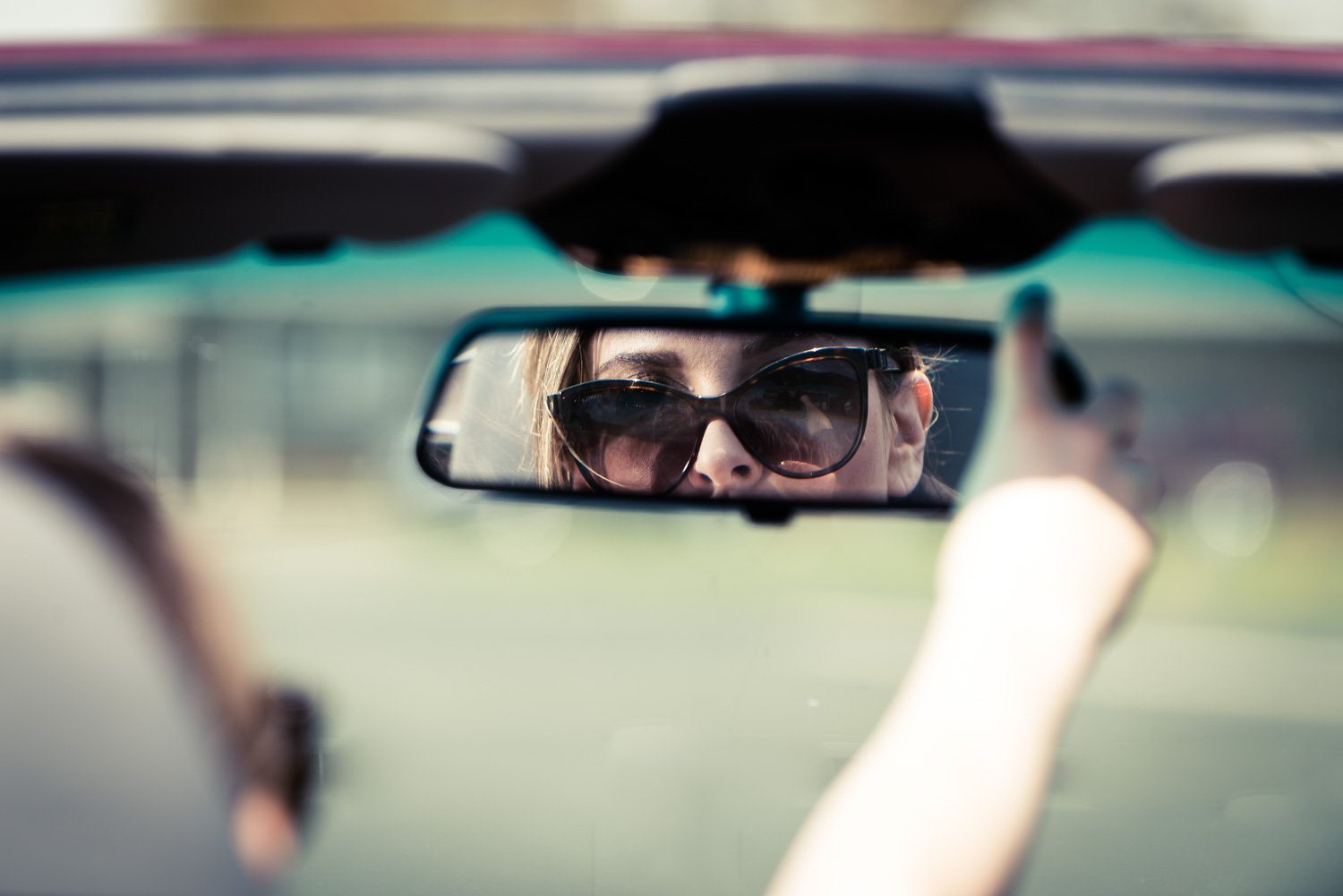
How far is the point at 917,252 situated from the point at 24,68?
1.52 metres

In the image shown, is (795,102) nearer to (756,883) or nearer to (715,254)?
(715,254)

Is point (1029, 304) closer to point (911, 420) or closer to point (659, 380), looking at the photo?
point (911, 420)

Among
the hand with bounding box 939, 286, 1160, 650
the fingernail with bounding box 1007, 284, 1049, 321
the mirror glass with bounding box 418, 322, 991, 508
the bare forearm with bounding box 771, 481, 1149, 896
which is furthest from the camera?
the fingernail with bounding box 1007, 284, 1049, 321

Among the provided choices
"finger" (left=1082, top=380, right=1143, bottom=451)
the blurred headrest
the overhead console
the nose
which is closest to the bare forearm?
"finger" (left=1082, top=380, right=1143, bottom=451)

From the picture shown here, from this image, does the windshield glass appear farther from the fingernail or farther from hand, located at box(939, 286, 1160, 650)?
hand, located at box(939, 286, 1160, 650)

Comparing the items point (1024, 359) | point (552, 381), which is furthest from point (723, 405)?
point (1024, 359)

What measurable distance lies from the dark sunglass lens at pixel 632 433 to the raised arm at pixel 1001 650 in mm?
484

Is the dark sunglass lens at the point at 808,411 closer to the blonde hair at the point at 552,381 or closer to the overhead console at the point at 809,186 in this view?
the blonde hair at the point at 552,381

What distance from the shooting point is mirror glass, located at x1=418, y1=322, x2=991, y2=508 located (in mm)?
1626

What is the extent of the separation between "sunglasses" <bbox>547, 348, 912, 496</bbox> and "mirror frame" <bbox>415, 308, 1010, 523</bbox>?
7 centimetres

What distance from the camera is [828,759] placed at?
2.64 meters

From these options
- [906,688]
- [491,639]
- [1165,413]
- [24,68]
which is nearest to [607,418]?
[906,688]

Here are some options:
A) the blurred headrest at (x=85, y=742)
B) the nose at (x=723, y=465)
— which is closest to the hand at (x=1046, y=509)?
the nose at (x=723, y=465)

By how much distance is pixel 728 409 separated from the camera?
1.65 meters
